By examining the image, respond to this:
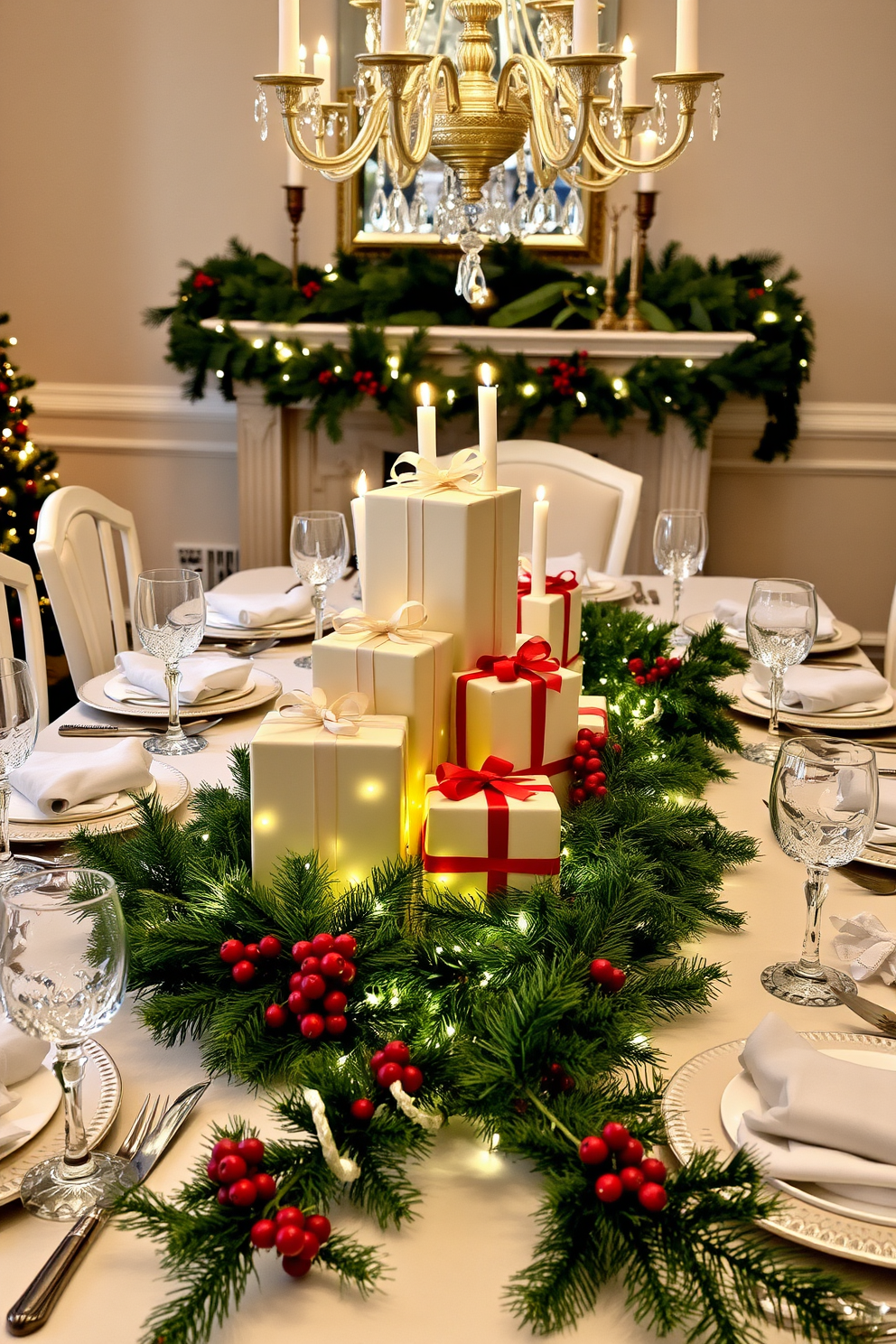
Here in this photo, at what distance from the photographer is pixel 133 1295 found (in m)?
0.69

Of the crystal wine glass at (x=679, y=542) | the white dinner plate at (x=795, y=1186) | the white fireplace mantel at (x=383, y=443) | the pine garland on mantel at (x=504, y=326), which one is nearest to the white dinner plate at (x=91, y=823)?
the white dinner plate at (x=795, y=1186)

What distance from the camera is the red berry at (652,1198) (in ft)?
2.25

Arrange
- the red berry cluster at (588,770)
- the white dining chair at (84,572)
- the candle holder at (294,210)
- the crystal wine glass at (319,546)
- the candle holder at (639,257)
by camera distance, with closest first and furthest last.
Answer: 1. the red berry cluster at (588,770)
2. the crystal wine glass at (319,546)
3. the white dining chair at (84,572)
4. the candle holder at (639,257)
5. the candle holder at (294,210)

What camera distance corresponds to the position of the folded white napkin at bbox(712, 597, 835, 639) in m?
2.04

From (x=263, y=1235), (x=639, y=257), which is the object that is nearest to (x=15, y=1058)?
(x=263, y=1235)

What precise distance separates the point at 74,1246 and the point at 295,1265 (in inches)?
5.3

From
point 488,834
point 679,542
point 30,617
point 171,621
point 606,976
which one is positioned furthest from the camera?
point 679,542

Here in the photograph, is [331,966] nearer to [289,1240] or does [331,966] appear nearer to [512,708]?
[289,1240]

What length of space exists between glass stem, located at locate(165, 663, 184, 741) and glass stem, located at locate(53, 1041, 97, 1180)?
0.87m

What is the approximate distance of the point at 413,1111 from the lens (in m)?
0.79

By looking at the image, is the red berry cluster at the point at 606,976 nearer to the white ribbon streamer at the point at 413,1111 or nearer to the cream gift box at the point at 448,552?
the white ribbon streamer at the point at 413,1111

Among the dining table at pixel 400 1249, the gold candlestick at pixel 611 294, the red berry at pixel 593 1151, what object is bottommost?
the dining table at pixel 400 1249

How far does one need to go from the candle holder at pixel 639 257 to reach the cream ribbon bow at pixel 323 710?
2719 mm

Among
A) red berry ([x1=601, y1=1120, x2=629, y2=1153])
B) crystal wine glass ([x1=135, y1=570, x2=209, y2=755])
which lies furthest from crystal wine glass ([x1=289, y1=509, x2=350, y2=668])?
red berry ([x1=601, y1=1120, x2=629, y2=1153])
